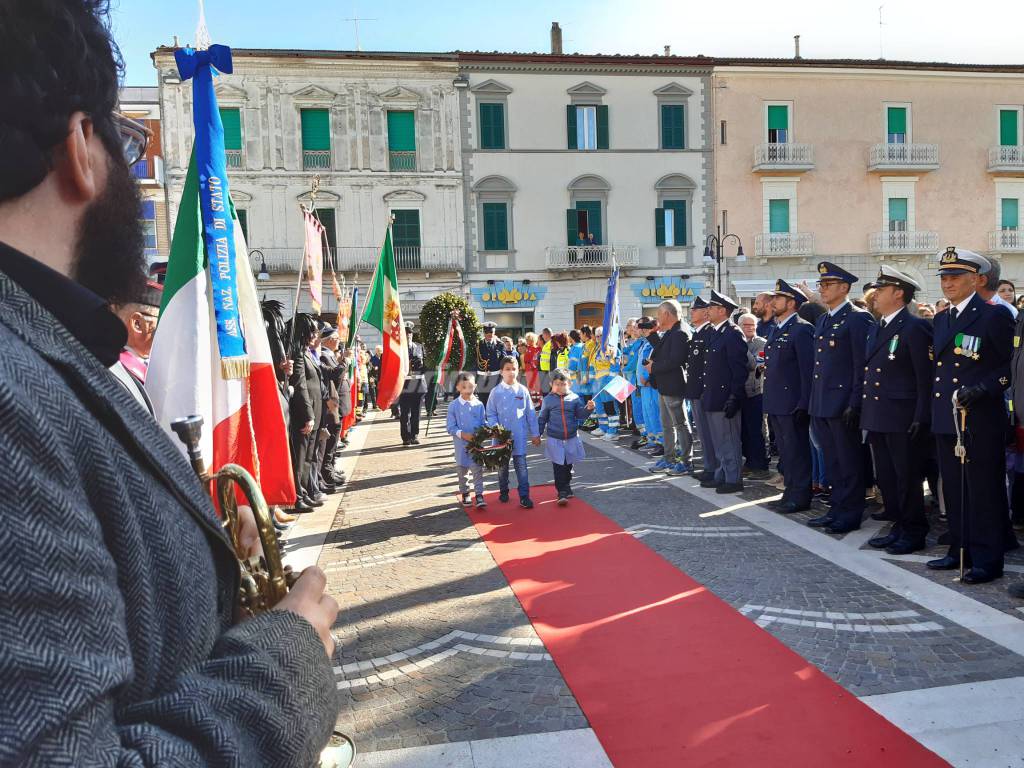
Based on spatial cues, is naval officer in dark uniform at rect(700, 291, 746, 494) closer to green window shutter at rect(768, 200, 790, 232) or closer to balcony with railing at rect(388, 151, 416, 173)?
balcony with railing at rect(388, 151, 416, 173)

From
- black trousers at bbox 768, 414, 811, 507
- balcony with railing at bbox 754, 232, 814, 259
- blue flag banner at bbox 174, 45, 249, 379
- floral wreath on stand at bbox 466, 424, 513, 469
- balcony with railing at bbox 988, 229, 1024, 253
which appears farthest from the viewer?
balcony with railing at bbox 988, 229, 1024, 253

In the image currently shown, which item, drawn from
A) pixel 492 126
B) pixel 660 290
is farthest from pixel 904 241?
pixel 492 126


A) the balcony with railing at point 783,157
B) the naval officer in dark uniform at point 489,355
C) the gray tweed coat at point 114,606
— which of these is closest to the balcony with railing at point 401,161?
the naval officer in dark uniform at point 489,355

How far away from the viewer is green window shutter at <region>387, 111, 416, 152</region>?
26531mm

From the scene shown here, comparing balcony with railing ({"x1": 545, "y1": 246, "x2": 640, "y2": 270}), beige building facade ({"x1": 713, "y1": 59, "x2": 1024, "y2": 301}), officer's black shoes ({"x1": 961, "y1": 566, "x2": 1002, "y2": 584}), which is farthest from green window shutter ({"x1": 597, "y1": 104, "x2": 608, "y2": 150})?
officer's black shoes ({"x1": 961, "y1": 566, "x2": 1002, "y2": 584})

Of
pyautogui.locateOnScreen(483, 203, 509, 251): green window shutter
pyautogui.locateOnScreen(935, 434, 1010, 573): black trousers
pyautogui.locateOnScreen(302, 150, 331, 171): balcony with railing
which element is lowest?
pyautogui.locateOnScreen(935, 434, 1010, 573): black trousers

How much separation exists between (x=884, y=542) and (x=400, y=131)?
24145mm

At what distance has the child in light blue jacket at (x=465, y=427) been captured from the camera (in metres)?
8.38

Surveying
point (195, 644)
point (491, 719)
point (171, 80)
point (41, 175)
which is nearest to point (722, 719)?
point (491, 719)

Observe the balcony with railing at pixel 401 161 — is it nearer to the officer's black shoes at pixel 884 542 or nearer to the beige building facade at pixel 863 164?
the beige building facade at pixel 863 164

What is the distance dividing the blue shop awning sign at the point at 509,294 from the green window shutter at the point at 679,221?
550 centimetres

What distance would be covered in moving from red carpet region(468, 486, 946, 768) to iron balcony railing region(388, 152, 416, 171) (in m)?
22.9

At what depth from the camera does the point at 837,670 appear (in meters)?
3.89

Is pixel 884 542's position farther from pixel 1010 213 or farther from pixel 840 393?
pixel 1010 213
